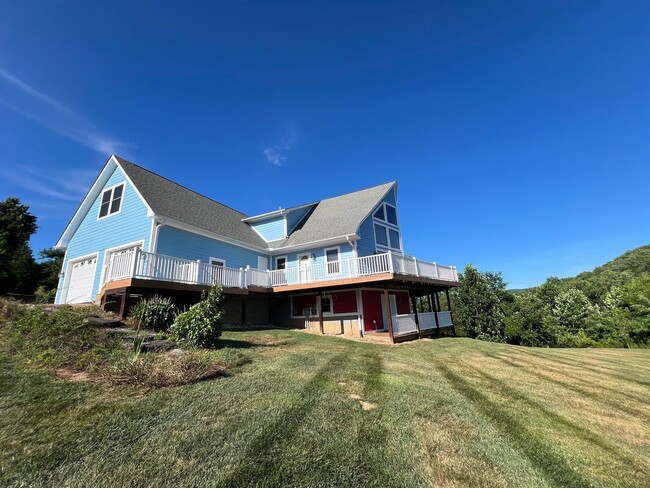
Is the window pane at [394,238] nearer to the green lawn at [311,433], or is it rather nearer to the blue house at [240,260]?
the blue house at [240,260]

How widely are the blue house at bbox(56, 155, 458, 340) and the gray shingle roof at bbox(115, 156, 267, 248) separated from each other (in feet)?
0.29

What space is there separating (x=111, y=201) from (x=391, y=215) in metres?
16.5

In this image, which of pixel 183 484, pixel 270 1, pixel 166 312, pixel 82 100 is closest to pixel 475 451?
pixel 183 484

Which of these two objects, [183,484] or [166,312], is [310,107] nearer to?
[166,312]

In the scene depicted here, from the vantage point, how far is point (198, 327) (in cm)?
713

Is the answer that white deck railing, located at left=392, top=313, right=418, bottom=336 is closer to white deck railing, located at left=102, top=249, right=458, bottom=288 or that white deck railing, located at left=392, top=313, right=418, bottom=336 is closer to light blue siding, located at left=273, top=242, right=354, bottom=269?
white deck railing, located at left=102, top=249, right=458, bottom=288

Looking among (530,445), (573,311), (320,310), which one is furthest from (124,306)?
(573,311)

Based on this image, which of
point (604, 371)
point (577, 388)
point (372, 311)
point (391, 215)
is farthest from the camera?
point (391, 215)

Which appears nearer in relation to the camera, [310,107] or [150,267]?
[150,267]

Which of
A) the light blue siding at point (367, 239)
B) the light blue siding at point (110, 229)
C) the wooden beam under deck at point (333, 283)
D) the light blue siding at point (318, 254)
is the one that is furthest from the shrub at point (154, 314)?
the light blue siding at point (367, 239)

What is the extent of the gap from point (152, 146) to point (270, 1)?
31.2 feet

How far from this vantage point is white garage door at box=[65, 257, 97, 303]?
13453 mm

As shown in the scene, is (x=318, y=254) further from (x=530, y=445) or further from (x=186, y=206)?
(x=530, y=445)

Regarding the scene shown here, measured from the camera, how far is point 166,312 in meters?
8.41
